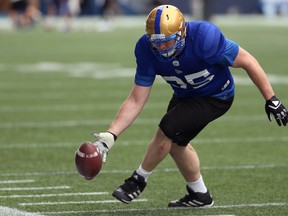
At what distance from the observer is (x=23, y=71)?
20422 millimetres

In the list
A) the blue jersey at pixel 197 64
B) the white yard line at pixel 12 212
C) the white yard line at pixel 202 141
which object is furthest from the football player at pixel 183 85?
the white yard line at pixel 202 141

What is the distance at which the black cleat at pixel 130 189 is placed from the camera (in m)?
7.00

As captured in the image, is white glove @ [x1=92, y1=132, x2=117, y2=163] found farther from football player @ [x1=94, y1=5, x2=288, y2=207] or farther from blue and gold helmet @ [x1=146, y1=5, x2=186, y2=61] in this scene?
blue and gold helmet @ [x1=146, y1=5, x2=186, y2=61]

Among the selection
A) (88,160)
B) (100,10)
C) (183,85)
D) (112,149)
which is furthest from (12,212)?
(100,10)

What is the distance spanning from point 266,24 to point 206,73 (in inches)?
1407

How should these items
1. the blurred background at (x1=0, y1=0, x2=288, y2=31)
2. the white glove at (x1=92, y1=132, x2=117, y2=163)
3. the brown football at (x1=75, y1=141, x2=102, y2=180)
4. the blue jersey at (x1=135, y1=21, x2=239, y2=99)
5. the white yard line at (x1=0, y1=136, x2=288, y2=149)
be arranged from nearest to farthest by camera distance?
the brown football at (x1=75, y1=141, x2=102, y2=180) → the white glove at (x1=92, y1=132, x2=117, y2=163) → the blue jersey at (x1=135, y1=21, x2=239, y2=99) → the white yard line at (x1=0, y1=136, x2=288, y2=149) → the blurred background at (x1=0, y1=0, x2=288, y2=31)

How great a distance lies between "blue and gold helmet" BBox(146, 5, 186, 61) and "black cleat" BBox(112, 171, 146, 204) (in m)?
0.97

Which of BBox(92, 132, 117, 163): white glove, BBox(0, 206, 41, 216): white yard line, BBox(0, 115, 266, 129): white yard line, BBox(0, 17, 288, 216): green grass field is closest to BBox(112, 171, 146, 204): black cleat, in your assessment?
BBox(0, 17, 288, 216): green grass field

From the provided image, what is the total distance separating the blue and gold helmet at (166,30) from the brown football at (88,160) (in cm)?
83

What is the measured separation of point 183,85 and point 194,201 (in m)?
0.92

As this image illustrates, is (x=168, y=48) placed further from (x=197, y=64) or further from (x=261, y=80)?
(x=261, y=80)

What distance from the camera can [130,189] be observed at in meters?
7.05

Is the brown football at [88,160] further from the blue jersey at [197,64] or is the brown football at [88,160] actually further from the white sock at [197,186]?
the white sock at [197,186]

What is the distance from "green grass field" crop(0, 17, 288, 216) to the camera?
747 centimetres
